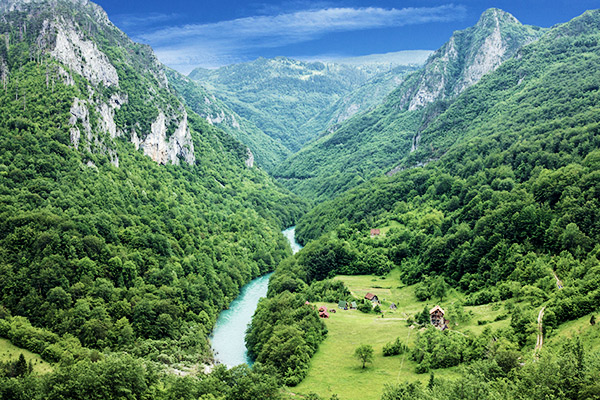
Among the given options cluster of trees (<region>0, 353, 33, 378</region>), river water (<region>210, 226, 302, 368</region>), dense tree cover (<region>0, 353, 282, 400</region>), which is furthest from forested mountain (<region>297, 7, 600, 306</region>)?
cluster of trees (<region>0, 353, 33, 378</region>)

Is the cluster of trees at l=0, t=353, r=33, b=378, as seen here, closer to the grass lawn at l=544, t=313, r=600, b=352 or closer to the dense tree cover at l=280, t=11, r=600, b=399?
the dense tree cover at l=280, t=11, r=600, b=399

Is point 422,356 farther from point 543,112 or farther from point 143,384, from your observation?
point 543,112

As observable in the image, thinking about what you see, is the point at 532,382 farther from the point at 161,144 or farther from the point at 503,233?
the point at 161,144

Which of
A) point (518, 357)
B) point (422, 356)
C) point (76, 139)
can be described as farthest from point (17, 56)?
point (518, 357)

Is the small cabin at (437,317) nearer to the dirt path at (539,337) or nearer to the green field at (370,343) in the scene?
the green field at (370,343)

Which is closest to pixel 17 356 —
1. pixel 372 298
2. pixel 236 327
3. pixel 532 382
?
pixel 236 327
